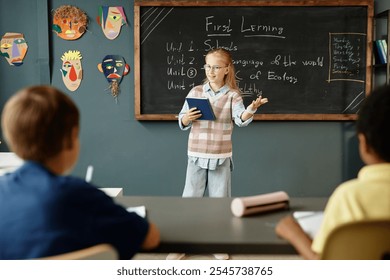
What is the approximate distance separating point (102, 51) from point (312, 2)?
63.1 inches

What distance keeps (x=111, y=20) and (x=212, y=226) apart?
2576mm

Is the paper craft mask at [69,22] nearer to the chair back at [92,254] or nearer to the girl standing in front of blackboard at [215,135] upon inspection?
the girl standing in front of blackboard at [215,135]

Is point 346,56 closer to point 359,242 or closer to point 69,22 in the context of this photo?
point 69,22

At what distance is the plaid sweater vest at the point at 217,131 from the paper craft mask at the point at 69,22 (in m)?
1.35

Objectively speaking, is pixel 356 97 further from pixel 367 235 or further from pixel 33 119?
pixel 33 119

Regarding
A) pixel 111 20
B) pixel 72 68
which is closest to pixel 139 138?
pixel 72 68

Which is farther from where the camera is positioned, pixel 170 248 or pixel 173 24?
pixel 173 24

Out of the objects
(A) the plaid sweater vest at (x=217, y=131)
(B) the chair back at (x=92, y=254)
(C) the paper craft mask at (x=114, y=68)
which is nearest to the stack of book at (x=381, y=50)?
(A) the plaid sweater vest at (x=217, y=131)

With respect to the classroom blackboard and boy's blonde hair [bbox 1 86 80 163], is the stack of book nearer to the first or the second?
the classroom blackboard

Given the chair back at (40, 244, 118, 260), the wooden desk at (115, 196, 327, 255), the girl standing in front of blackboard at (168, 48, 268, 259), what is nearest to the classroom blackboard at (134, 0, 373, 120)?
the girl standing in front of blackboard at (168, 48, 268, 259)

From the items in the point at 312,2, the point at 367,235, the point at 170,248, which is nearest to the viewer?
the point at 367,235

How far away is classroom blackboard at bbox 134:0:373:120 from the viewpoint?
11.2ft

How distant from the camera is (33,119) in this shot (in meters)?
0.98

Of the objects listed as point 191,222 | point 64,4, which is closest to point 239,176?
point 64,4
